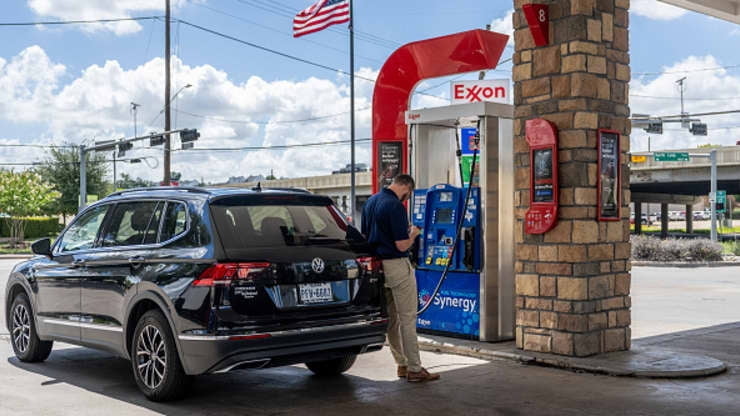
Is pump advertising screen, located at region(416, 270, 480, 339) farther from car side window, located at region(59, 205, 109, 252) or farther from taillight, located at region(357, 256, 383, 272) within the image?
car side window, located at region(59, 205, 109, 252)

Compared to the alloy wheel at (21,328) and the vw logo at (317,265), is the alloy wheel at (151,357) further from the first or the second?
the alloy wheel at (21,328)

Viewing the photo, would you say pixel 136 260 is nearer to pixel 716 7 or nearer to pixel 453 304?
pixel 453 304

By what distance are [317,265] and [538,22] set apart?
3.91 meters

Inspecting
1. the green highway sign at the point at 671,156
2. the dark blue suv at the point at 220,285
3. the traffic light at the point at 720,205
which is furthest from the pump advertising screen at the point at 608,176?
the traffic light at the point at 720,205

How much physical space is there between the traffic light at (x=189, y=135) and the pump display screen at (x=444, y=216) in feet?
95.4

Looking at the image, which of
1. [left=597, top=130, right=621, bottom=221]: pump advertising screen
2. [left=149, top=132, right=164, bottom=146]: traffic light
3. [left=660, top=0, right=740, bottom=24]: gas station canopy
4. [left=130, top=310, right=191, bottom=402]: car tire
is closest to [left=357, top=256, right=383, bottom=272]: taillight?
[left=130, top=310, right=191, bottom=402]: car tire

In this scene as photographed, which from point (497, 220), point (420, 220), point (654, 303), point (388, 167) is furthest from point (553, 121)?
point (654, 303)

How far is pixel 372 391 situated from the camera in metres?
7.34

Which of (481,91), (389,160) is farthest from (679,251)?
(389,160)

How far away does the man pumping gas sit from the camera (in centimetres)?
755

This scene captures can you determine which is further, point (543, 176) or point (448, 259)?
point (448, 259)

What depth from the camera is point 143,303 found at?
7.03 meters

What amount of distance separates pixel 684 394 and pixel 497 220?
317cm

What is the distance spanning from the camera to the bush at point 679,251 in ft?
99.2
